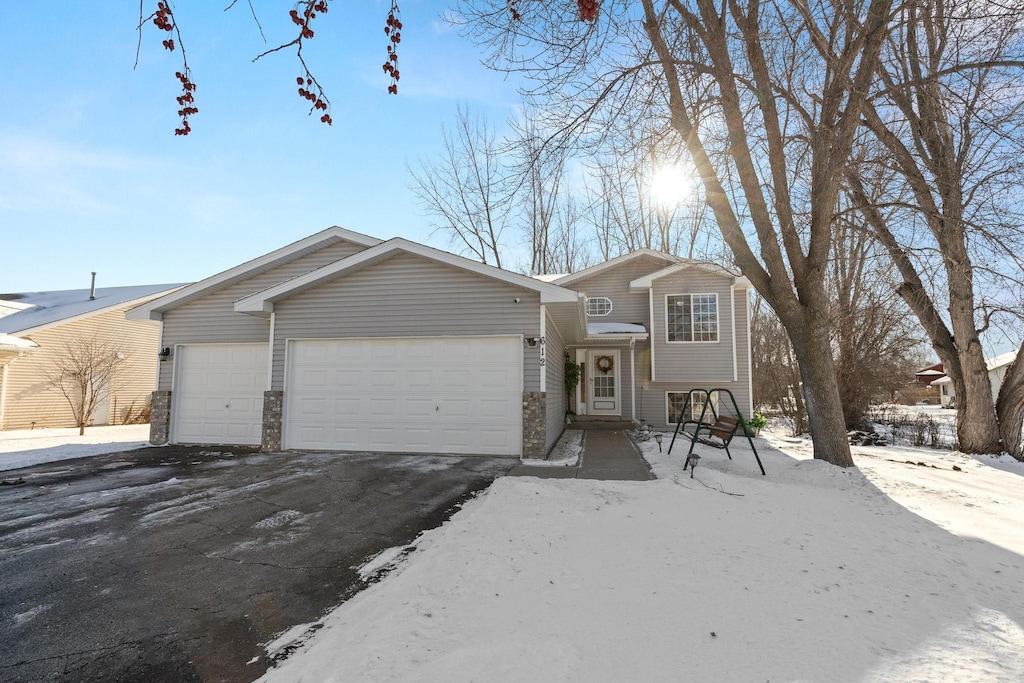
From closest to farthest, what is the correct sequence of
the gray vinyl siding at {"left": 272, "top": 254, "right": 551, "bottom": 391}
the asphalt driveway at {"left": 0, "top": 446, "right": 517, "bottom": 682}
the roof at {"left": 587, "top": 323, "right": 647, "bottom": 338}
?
the asphalt driveway at {"left": 0, "top": 446, "right": 517, "bottom": 682}, the gray vinyl siding at {"left": 272, "top": 254, "right": 551, "bottom": 391}, the roof at {"left": 587, "top": 323, "right": 647, "bottom": 338}

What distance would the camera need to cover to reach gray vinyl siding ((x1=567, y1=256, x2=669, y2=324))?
49.3ft

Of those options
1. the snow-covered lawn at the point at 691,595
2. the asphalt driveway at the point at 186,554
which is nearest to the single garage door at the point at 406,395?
the asphalt driveway at the point at 186,554

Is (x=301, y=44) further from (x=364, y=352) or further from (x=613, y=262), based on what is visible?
(x=613, y=262)

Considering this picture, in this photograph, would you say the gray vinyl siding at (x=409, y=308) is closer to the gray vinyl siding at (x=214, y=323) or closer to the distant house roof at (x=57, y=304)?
the gray vinyl siding at (x=214, y=323)

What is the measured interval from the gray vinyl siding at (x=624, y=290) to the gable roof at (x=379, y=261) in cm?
692

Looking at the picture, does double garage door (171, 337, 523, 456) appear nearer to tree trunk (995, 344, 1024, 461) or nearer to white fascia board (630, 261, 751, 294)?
→ white fascia board (630, 261, 751, 294)

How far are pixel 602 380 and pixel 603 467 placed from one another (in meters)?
7.96

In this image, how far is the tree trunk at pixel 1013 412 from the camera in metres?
9.91

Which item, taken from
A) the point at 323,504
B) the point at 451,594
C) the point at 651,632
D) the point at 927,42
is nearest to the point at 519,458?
the point at 323,504

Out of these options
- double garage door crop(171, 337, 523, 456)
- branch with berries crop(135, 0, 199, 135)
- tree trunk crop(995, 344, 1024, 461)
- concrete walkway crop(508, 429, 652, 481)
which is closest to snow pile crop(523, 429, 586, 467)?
concrete walkway crop(508, 429, 652, 481)

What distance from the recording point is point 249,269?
10.7m

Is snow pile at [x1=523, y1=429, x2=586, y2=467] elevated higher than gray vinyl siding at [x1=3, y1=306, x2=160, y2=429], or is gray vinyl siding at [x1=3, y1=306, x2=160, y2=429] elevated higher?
gray vinyl siding at [x1=3, y1=306, x2=160, y2=429]

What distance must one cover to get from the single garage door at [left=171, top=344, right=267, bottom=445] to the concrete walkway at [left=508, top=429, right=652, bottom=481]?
6399mm

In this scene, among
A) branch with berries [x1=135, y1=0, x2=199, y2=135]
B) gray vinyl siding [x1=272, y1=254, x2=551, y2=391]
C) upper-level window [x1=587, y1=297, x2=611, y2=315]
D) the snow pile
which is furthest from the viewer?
upper-level window [x1=587, y1=297, x2=611, y2=315]
